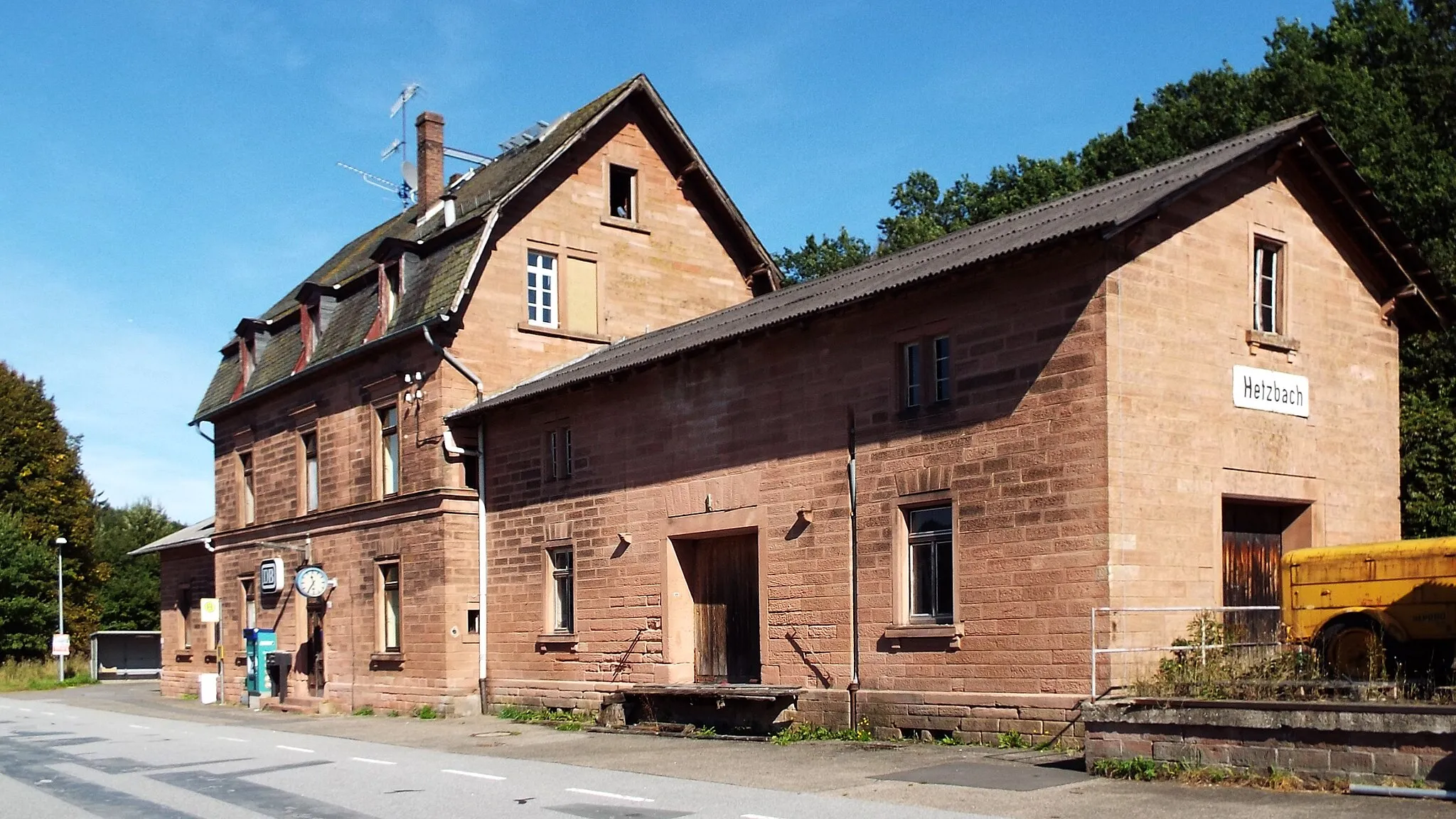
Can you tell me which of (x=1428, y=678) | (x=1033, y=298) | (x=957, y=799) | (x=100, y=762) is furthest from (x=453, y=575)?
(x=1428, y=678)

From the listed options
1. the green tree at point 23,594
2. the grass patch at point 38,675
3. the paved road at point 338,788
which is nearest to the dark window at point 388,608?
the paved road at point 338,788

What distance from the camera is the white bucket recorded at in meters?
34.1

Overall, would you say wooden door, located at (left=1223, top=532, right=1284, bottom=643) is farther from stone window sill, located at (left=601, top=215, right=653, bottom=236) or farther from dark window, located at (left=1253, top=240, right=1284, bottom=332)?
stone window sill, located at (left=601, top=215, right=653, bottom=236)

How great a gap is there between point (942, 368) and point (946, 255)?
2.23 meters

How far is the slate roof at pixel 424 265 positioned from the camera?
27.1 meters

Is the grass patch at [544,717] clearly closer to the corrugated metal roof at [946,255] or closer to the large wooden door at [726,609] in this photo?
the large wooden door at [726,609]

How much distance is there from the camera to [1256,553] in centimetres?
1725

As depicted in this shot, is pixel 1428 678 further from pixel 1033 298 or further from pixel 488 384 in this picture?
pixel 488 384

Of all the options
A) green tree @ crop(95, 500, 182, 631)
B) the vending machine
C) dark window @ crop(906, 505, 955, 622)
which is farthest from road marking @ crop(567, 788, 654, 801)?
green tree @ crop(95, 500, 182, 631)

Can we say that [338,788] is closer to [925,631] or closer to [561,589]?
[925,631]

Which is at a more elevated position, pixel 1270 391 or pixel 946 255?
pixel 946 255

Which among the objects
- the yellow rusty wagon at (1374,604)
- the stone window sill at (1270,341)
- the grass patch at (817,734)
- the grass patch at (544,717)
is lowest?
the grass patch at (544,717)

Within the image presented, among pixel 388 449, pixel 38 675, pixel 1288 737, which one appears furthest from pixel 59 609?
→ pixel 1288 737

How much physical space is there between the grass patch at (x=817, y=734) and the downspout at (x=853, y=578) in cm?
14
